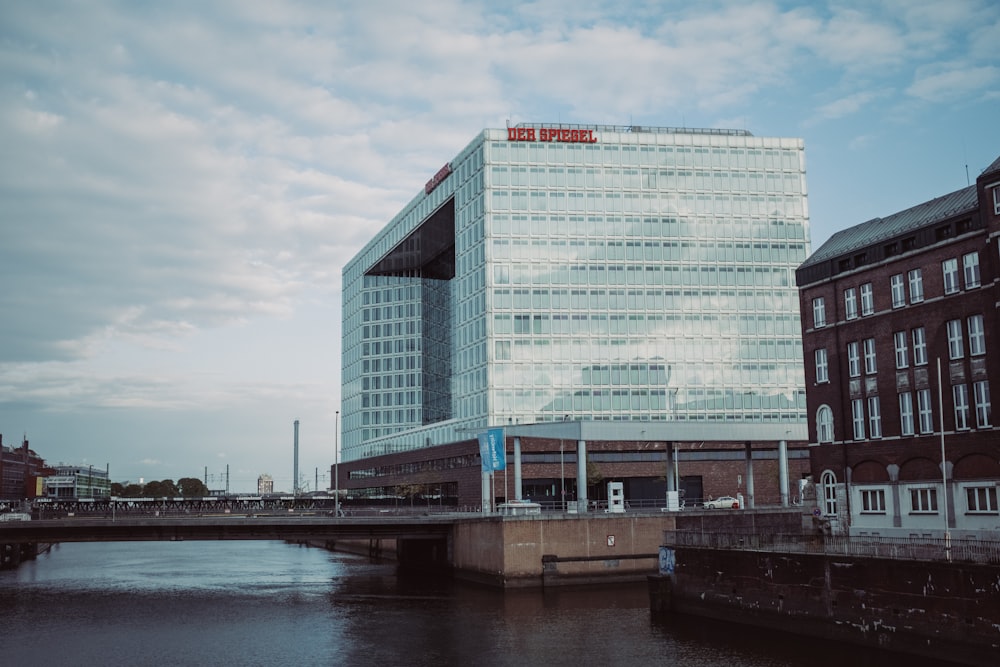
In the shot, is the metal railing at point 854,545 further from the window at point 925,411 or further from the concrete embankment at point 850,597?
the window at point 925,411

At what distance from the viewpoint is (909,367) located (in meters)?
65.9

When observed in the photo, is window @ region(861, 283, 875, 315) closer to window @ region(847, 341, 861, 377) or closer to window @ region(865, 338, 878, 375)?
window @ region(865, 338, 878, 375)

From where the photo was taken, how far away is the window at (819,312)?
74438mm

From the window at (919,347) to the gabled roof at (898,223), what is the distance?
22.5 ft

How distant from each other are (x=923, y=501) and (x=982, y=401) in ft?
25.5

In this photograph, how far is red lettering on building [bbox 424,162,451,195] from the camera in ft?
496

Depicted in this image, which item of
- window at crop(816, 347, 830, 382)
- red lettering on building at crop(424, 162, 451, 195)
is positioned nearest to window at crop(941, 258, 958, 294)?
window at crop(816, 347, 830, 382)

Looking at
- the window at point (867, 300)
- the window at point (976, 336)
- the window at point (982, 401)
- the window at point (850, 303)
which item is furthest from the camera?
the window at point (850, 303)

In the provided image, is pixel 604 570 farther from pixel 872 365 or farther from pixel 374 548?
pixel 374 548

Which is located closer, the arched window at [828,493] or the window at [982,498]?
the window at [982,498]

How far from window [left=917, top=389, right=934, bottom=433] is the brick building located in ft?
0.29

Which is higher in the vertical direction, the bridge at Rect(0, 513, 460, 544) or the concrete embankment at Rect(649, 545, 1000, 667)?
the bridge at Rect(0, 513, 460, 544)

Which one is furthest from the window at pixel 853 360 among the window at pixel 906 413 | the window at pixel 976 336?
the window at pixel 976 336

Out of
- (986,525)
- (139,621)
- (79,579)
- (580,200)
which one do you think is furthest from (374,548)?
(986,525)
